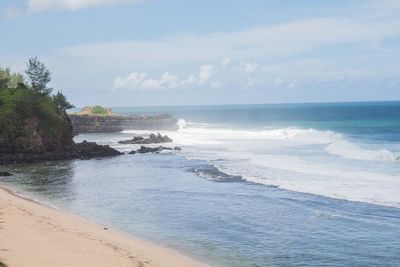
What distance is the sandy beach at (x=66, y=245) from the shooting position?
16.0 meters

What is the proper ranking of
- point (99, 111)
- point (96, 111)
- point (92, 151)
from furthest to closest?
point (99, 111)
point (96, 111)
point (92, 151)

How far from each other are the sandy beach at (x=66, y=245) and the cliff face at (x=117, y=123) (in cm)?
7951

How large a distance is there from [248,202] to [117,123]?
8118cm

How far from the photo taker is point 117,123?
10638cm

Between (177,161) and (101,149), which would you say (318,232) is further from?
(101,149)

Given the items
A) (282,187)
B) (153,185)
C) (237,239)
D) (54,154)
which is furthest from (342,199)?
(54,154)

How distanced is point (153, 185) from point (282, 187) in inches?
345

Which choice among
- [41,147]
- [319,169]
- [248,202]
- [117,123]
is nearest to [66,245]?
[248,202]

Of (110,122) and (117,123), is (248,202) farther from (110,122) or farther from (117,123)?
(117,123)

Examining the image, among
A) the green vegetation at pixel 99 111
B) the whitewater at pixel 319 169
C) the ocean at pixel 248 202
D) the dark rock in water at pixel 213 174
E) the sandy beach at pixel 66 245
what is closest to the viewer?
the sandy beach at pixel 66 245

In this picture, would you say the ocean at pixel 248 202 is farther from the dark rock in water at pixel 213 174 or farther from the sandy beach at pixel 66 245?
the sandy beach at pixel 66 245

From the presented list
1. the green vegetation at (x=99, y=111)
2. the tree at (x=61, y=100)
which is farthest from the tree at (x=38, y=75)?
the green vegetation at (x=99, y=111)

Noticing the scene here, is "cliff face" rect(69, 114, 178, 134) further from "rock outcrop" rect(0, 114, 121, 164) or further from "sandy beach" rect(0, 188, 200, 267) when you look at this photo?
"sandy beach" rect(0, 188, 200, 267)

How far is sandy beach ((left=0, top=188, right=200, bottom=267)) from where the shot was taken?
16.0m
